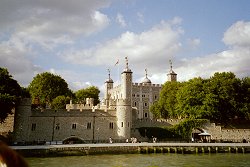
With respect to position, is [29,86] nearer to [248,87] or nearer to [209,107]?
[209,107]

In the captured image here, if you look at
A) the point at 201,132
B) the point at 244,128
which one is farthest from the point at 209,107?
the point at 244,128

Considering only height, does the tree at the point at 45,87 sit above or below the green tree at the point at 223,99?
above

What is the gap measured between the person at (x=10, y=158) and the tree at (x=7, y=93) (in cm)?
3418

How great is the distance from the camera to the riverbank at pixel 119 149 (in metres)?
33.0

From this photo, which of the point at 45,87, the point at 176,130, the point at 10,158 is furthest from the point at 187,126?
the point at 10,158

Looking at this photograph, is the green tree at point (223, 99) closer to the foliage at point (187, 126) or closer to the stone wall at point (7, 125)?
the foliage at point (187, 126)

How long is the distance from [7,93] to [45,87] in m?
27.9

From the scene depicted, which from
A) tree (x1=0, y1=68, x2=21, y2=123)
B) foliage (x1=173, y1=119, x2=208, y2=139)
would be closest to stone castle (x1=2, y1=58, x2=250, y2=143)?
foliage (x1=173, y1=119, x2=208, y2=139)

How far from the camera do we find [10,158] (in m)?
2.89

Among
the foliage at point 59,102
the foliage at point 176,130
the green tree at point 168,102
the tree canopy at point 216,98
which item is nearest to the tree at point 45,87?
the foliage at point 59,102

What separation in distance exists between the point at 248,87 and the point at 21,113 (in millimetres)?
40384

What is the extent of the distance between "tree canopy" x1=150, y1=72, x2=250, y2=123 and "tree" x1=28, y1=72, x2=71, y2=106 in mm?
27655

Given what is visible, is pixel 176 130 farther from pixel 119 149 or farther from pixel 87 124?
pixel 119 149

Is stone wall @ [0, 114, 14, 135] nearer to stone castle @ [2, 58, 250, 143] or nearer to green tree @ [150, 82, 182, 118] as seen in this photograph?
stone castle @ [2, 58, 250, 143]
